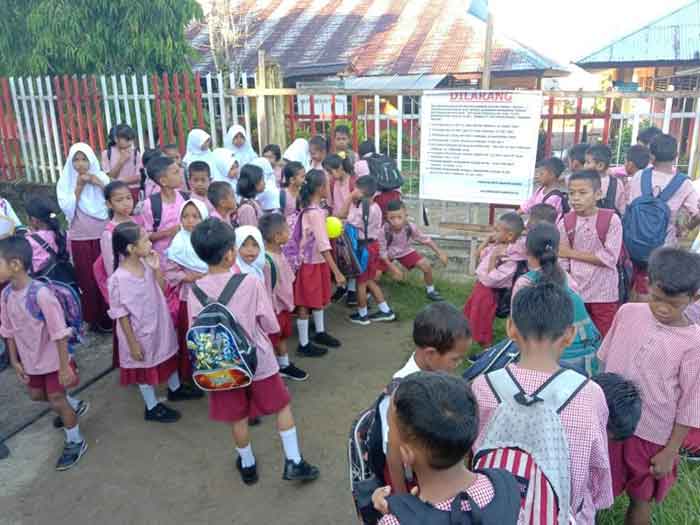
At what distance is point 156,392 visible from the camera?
3.85 meters

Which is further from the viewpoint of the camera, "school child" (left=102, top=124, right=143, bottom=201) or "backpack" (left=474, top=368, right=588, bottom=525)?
"school child" (left=102, top=124, right=143, bottom=201)

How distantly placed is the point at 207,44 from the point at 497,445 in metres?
19.8

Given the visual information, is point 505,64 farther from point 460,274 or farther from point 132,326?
point 132,326

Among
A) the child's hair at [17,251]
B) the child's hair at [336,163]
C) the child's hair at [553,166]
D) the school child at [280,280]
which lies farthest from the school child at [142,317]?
the child's hair at [553,166]

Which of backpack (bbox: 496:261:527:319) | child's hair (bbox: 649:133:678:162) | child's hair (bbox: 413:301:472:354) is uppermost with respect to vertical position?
child's hair (bbox: 649:133:678:162)

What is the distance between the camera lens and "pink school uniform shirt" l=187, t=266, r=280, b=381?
8.77 feet

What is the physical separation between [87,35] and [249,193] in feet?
22.8

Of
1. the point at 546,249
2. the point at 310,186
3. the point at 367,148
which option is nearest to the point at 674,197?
the point at 546,249

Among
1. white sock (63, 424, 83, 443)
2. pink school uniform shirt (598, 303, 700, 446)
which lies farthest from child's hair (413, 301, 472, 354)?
white sock (63, 424, 83, 443)

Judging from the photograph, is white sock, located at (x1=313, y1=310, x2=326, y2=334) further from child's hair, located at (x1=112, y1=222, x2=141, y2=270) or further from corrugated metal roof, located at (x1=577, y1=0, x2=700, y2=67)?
corrugated metal roof, located at (x1=577, y1=0, x2=700, y2=67)

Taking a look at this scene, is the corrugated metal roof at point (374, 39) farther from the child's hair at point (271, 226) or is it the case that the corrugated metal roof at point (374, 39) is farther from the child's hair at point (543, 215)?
the child's hair at point (271, 226)

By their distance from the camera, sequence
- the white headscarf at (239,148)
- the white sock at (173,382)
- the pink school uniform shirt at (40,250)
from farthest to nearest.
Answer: the white headscarf at (239,148) < the pink school uniform shirt at (40,250) < the white sock at (173,382)

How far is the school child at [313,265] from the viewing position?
415 centimetres

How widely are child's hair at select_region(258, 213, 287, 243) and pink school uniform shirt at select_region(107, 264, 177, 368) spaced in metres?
0.77
